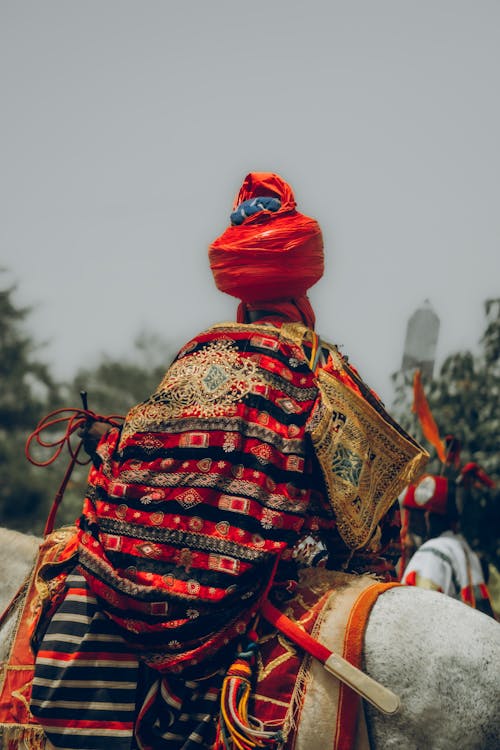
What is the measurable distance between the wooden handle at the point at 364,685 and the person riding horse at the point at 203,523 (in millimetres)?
377

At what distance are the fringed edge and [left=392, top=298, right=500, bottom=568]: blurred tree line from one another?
20.2 ft

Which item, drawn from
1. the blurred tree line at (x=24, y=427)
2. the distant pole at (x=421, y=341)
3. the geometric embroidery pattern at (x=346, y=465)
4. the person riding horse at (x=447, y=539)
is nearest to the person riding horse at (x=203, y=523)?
the geometric embroidery pattern at (x=346, y=465)

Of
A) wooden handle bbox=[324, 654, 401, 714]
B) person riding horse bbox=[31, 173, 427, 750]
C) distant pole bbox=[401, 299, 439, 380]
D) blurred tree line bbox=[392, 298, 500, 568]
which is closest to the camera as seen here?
wooden handle bbox=[324, 654, 401, 714]

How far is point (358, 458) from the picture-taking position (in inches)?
131

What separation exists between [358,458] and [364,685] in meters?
0.82

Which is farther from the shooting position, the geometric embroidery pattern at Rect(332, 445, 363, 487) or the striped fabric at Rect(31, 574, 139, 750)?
the geometric embroidery pattern at Rect(332, 445, 363, 487)

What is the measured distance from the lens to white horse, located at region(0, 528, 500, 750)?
2879mm

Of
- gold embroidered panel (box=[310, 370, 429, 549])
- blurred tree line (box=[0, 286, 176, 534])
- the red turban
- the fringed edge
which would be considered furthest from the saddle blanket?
blurred tree line (box=[0, 286, 176, 534])

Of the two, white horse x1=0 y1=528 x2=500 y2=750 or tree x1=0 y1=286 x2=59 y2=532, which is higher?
white horse x1=0 y1=528 x2=500 y2=750

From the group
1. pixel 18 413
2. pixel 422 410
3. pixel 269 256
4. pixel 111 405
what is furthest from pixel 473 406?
pixel 111 405

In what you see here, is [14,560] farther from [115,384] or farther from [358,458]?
[115,384]

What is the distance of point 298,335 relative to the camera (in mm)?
3559

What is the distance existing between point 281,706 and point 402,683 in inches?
16.1

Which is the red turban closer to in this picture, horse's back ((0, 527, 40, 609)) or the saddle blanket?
the saddle blanket
